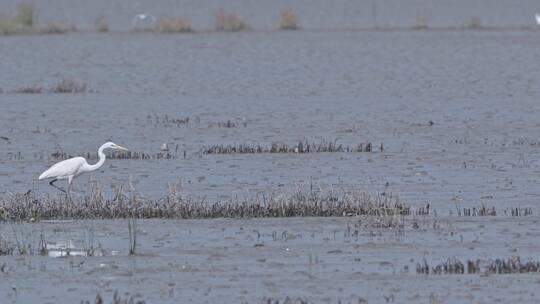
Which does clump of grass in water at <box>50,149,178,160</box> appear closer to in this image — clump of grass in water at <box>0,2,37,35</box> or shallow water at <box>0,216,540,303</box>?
shallow water at <box>0,216,540,303</box>

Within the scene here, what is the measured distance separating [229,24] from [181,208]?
43995 mm

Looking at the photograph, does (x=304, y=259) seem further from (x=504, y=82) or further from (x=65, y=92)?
(x=504, y=82)

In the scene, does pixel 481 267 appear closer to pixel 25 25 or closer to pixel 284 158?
pixel 284 158

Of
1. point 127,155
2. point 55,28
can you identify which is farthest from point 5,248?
point 55,28

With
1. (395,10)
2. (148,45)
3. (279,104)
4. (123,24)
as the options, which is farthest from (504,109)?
(395,10)

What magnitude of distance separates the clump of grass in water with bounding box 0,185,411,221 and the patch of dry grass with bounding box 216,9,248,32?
4344 centimetres

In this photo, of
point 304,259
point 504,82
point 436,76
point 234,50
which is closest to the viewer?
point 304,259

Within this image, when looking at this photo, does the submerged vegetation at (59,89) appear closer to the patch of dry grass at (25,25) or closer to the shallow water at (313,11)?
the patch of dry grass at (25,25)

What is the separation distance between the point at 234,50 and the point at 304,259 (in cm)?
3545

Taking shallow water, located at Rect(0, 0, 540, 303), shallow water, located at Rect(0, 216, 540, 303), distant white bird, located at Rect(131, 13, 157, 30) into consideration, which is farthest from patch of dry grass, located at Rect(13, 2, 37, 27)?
shallow water, located at Rect(0, 216, 540, 303)

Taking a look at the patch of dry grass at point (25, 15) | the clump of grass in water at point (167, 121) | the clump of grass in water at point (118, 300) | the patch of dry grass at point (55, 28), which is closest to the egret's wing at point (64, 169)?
the clump of grass in water at point (118, 300)

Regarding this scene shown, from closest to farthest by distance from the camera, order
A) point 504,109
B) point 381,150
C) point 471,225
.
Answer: point 471,225 → point 381,150 → point 504,109

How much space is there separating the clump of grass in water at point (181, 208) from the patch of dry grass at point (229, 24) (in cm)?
4344

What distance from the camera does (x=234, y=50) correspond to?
47031 millimetres
